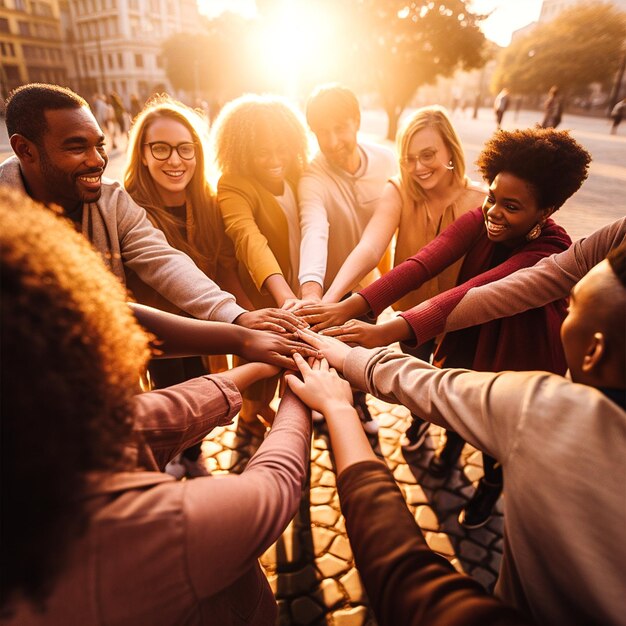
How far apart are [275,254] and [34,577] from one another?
8.03 feet

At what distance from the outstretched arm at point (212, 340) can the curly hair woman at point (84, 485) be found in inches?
34.9

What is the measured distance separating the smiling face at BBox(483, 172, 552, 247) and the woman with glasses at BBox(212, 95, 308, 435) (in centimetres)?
136

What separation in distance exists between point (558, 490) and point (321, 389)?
105cm

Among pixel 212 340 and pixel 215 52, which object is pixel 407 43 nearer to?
pixel 212 340

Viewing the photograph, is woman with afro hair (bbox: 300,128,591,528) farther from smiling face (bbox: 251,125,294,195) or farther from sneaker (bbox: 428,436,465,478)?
smiling face (bbox: 251,125,294,195)

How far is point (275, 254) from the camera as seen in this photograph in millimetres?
3004

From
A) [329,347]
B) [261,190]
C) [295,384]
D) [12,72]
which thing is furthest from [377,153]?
[12,72]

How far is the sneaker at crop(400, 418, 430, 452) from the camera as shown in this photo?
11.1 feet

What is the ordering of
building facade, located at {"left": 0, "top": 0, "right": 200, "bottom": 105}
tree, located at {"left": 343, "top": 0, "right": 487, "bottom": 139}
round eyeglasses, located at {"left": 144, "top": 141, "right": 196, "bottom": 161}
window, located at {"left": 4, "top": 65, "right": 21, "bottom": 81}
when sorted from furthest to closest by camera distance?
building facade, located at {"left": 0, "top": 0, "right": 200, "bottom": 105}
window, located at {"left": 4, "top": 65, "right": 21, "bottom": 81}
tree, located at {"left": 343, "top": 0, "right": 487, "bottom": 139}
round eyeglasses, located at {"left": 144, "top": 141, "right": 196, "bottom": 161}

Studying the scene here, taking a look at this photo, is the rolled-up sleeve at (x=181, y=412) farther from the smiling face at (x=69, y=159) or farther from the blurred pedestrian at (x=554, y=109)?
the blurred pedestrian at (x=554, y=109)

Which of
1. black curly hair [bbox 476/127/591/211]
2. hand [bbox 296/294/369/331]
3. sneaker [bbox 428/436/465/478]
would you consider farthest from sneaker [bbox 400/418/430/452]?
black curly hair [bbox 476/127/591/211]

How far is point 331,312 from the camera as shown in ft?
8.30

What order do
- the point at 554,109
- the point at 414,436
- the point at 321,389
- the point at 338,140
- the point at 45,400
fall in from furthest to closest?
the point at 554,109 < the point at 414,436 < the point at 338,140 < the point at 321,389 < the point at 45,400

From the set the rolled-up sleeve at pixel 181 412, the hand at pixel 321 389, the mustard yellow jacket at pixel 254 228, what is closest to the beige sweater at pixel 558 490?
the hand at pixel 321 389
